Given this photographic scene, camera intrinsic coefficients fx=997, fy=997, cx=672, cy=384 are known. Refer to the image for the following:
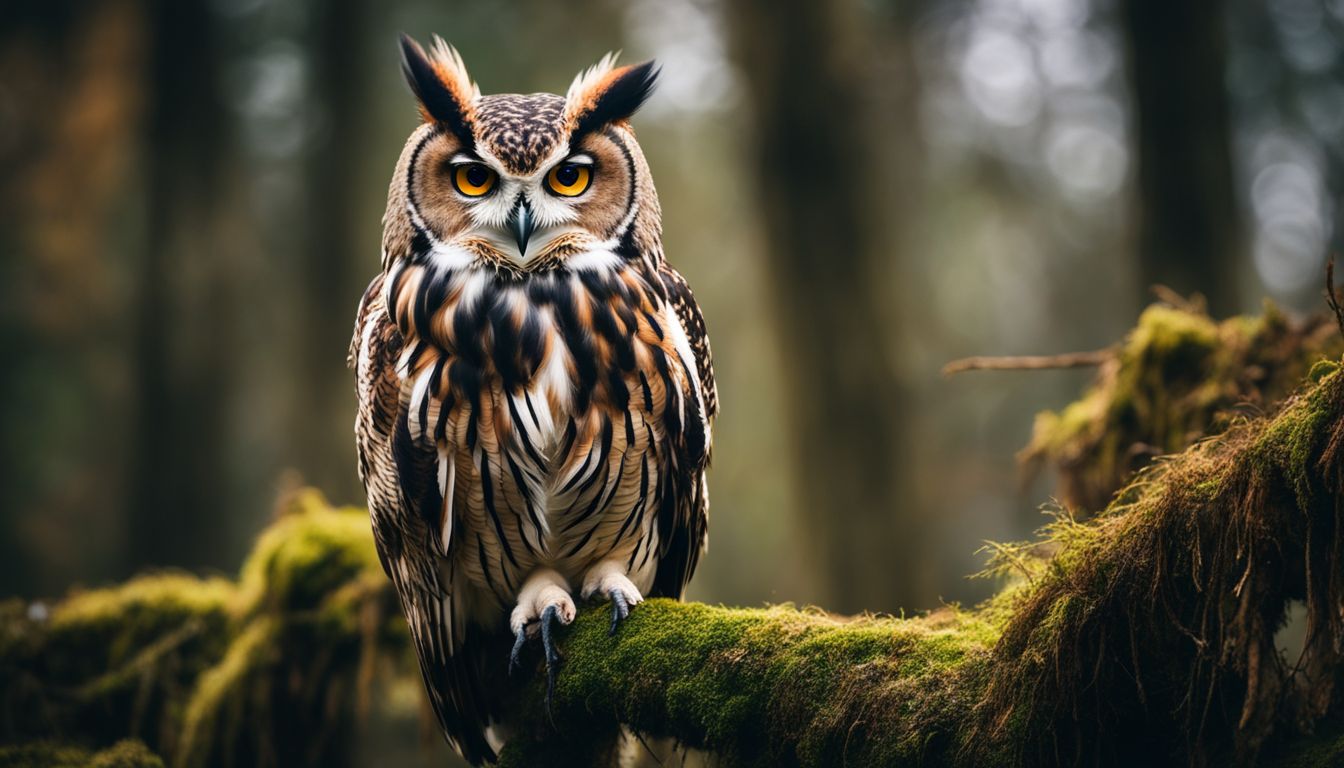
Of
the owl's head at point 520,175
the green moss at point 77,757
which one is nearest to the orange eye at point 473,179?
the owl's head at point 520,175

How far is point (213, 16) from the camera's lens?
391 inches

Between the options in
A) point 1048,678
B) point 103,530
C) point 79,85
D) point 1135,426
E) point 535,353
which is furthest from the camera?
point 103,530

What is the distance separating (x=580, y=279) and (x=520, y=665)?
1080 millimetres

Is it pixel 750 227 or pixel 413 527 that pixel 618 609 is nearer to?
pixel 413 527

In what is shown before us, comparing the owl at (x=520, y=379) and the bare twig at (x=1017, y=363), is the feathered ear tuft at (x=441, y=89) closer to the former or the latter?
the owl at (x=520, y=379)

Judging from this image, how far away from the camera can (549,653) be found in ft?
8.26

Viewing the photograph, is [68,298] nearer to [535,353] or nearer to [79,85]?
[79,85]

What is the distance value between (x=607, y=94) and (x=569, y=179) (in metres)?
0.30

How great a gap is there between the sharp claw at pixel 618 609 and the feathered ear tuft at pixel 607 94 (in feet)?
4.26

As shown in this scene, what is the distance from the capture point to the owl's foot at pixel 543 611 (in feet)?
8.52

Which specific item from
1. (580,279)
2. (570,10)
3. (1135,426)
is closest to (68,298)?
(570,10)

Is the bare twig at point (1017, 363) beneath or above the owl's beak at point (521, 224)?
beneath

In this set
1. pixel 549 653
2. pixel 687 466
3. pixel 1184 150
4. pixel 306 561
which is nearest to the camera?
pixel 549 653

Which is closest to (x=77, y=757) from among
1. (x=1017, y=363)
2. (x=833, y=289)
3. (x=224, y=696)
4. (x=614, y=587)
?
(x=224, y=696)
